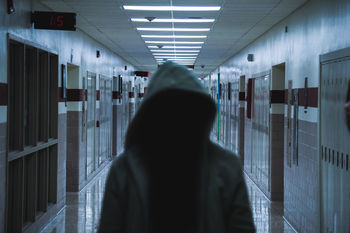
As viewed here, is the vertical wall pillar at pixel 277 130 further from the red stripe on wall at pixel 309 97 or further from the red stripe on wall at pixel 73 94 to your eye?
the red stripe on wall at pixel 73 94

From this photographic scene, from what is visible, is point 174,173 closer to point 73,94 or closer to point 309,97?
point 309,97

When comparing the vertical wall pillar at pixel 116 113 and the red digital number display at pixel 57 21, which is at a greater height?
the red digital number display at pixel 57 21

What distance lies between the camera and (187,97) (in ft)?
5.22

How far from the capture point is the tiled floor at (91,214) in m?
6.09

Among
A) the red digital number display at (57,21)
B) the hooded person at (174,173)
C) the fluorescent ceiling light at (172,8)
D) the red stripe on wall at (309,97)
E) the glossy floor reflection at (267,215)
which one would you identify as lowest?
the glossy floor reflection at (267,215)

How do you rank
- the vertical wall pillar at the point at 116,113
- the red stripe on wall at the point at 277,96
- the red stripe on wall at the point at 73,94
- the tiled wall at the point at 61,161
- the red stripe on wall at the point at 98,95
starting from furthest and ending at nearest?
the vertical wall pillar at the point at 116,113
the red stripe on wall at the point at 98,95
the red stripe on wall at the point at 73,94
the red stripe on wall at the point at 277,96
the tiled wall at the point at 61,161

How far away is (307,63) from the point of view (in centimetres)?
566

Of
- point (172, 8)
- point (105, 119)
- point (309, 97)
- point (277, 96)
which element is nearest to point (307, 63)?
point (309, 97)

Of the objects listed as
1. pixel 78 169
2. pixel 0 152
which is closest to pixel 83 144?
pixel 78 169

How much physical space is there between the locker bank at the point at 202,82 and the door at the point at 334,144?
0.5 inches

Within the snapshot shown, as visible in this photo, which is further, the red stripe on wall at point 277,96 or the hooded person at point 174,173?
the red stripe on wall at point 277,96

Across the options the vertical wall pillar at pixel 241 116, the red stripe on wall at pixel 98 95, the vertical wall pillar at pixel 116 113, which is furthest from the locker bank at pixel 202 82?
the vertical wall pillar at pixel 116 113

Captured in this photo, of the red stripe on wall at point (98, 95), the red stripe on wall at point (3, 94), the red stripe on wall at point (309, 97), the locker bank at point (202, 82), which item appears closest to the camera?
the red stripe on wall at point (3, 94)

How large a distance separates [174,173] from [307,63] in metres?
4.50
